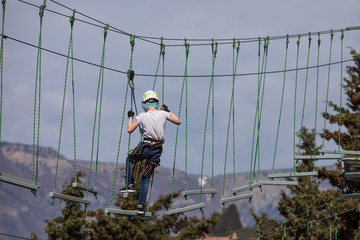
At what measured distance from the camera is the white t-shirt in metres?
14.1

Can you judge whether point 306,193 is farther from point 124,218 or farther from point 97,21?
point 97,21

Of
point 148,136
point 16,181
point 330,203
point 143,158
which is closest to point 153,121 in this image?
point 148,136

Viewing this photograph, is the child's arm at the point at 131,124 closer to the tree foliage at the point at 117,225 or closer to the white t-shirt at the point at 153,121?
the white t-shirt at the point at 153,121

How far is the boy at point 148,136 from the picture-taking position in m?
14.1

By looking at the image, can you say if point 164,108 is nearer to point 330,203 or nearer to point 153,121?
point 153,121

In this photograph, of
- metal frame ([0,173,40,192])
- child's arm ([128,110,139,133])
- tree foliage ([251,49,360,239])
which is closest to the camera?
metal frame ([0,173,40,192])

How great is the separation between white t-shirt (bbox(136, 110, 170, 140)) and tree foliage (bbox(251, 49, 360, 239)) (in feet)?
65.9

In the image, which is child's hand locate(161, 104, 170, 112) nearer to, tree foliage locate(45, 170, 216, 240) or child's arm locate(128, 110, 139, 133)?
child's arm locate(128, 110, 139, 133)

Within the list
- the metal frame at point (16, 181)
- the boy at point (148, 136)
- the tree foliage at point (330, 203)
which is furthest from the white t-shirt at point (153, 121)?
the tree foliage at point (330, 203)

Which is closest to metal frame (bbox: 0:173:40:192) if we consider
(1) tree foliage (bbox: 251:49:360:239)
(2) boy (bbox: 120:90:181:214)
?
(2) boy (bbox: 120:90:181:214)

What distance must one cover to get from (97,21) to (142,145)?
11.6ft

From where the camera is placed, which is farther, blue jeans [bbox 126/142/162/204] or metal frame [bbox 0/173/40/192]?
blue jeans [bbox 126/142/162/204]

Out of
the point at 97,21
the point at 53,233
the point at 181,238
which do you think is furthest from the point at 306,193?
the point at 97,21

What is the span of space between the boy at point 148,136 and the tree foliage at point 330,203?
19.7 metres
